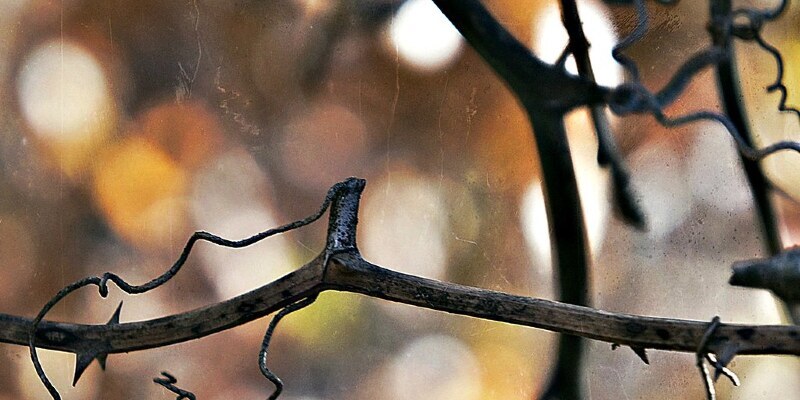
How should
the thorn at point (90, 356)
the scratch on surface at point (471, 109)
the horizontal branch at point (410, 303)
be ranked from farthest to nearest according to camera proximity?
the scratch on surface at point (471, 109), the thorn at point (90, 356), the horizontal branch at point (410, 303)

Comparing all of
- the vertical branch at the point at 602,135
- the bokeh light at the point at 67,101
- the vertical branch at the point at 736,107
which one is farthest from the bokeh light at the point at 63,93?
the vertical branch at the point at 736,107

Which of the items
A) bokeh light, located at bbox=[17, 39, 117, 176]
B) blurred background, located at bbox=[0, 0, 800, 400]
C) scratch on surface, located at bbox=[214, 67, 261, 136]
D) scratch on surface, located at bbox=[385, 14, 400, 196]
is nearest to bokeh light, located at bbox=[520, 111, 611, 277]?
blurred background, located at bbox=[0, 0, 800, 400]

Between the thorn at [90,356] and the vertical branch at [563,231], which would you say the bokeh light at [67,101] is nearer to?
the thorn at [90,356]

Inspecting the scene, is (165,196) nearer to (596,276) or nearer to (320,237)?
(320,237)

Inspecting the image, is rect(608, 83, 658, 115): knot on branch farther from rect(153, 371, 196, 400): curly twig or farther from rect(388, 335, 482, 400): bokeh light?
rect(153, 371, 196, 400): curly twig

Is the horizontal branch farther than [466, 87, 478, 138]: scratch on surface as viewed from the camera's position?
No

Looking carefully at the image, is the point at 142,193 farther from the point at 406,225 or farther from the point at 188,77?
the point at 406,225

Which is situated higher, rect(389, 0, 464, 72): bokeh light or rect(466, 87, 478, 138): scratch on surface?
rect(389, 0, 464, 72): bokeh light

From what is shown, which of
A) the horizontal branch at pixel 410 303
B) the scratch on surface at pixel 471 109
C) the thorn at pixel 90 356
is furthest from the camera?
the scratch on surface at pixel 471 109
